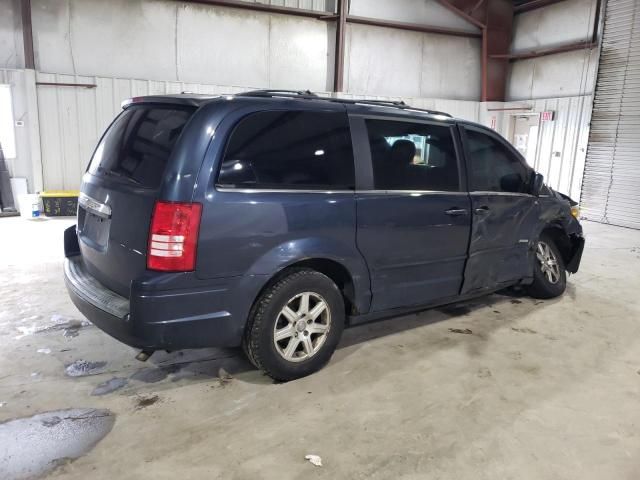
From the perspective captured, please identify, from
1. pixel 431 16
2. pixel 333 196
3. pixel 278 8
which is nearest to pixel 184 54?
pixel 278 8

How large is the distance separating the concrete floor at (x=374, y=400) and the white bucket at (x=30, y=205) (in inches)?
184

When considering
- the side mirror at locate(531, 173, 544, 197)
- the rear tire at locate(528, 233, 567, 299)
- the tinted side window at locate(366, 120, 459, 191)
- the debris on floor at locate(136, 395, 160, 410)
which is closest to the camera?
the debris on floor at locate(136, 395, 160, 410)

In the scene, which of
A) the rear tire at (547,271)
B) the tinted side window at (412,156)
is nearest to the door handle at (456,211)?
the tinted side window at (412,156)

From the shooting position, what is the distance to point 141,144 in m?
2.85

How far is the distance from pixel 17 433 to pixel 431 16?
11.7 meters

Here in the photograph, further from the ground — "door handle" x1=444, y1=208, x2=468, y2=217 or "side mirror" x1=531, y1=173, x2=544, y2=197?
"side mirror" x1=531, y1=173, x2=544, y2=197

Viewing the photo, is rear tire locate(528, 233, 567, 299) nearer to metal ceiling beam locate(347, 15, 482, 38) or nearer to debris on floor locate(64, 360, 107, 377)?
debris on floor locate(64, 360, 107, 377)

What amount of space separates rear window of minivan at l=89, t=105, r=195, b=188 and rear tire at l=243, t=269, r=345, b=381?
2.99 feet

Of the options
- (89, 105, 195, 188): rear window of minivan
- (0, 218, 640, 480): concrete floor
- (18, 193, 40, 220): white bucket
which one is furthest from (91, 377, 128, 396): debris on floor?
(18, 193, 40, 220): white bucket

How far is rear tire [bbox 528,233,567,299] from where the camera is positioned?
4.66 meters

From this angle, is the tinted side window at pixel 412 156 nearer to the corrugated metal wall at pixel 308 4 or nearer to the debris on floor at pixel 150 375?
the debris on floor at pixel 150 375

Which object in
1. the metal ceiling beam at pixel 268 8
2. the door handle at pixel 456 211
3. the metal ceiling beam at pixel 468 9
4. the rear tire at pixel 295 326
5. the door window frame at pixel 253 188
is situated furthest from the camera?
the metal ceiling beam at pixel 468 9

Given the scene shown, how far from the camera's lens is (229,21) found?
9805 mm

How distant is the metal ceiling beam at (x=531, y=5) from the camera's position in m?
11.1
